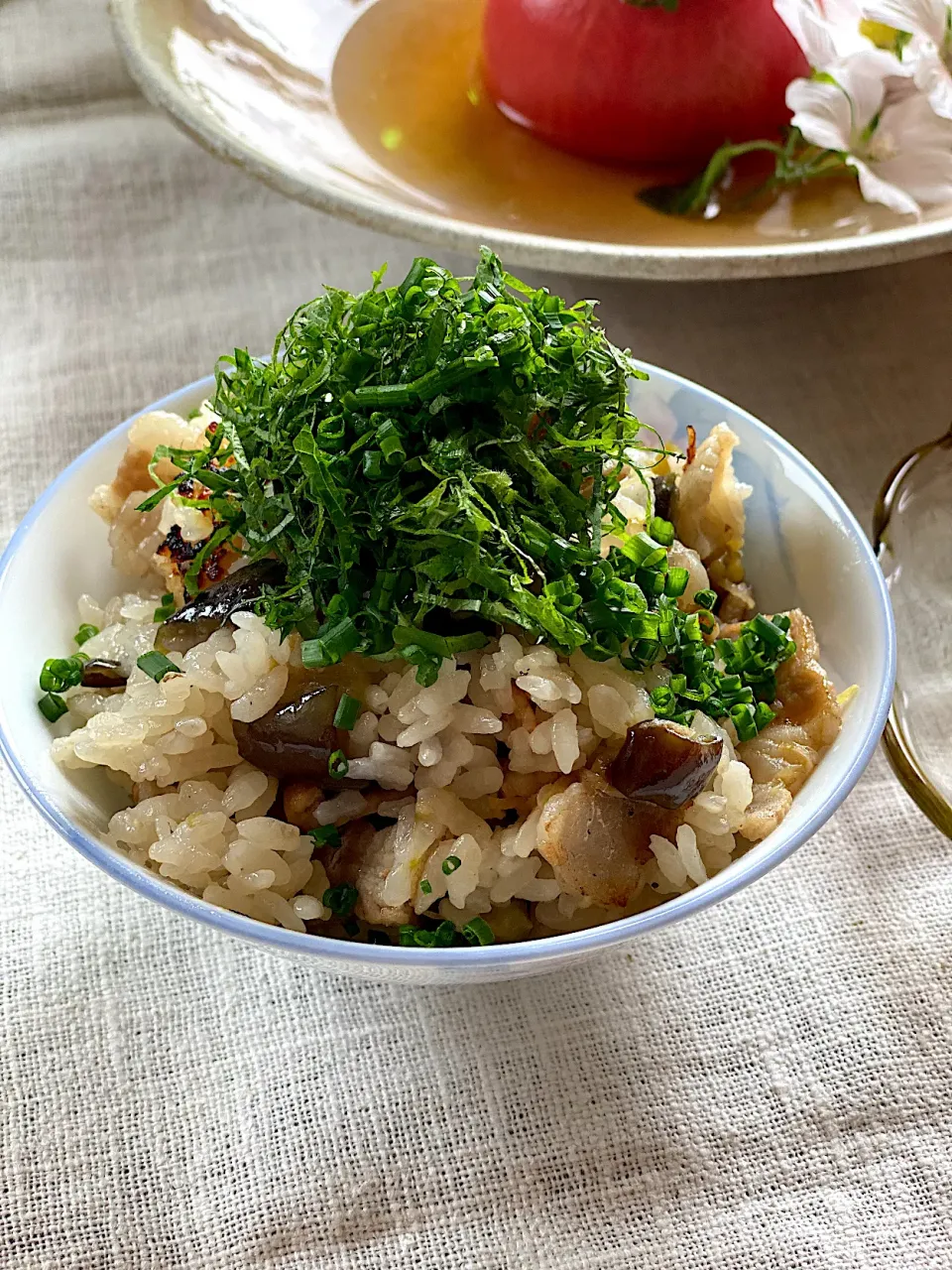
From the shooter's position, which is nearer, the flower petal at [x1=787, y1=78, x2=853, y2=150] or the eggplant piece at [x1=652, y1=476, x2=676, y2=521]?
the eggplant piece at [x1=652, y1=476, x2=676, y2=521]

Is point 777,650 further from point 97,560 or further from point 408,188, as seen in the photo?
point 408,188

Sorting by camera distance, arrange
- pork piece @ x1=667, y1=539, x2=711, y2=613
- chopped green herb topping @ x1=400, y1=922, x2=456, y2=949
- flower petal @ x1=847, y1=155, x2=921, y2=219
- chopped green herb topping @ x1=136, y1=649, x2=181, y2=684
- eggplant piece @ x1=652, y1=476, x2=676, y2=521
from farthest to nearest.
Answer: flower petal @ x1=847, y1=155, x2=921, y2=219 < eggplant piece @ x1=652, y1=476, x2=676, y2=521 < pork piece @ x1=667, y1=539, x2=711, y2=613 < chopped green herb topping @ x1=136, y1=649, x2=181, y2=684 < chopped green herb topping @ x1=400, y1=922, x2=456, y2=949

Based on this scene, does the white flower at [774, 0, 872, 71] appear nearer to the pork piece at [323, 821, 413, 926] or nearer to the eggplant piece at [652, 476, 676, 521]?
the eggplant piece at [652, 476, 676, 521]

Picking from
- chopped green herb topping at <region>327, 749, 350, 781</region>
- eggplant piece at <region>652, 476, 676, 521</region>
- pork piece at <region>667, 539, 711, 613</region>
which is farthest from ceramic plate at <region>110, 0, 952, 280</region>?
chopped green herb topping at <region>327, 749, 350, 781</region>

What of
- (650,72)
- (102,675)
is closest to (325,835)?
(102,675)

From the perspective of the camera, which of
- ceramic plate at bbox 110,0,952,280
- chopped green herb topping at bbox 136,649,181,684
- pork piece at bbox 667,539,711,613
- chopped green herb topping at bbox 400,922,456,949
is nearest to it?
chopped green herb topping at bbox 400,922,456,949

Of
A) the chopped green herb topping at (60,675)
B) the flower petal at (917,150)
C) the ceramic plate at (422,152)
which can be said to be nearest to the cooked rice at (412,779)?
the chopped green herb topping at (60,675)

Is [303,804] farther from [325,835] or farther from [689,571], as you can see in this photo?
[689,571]
